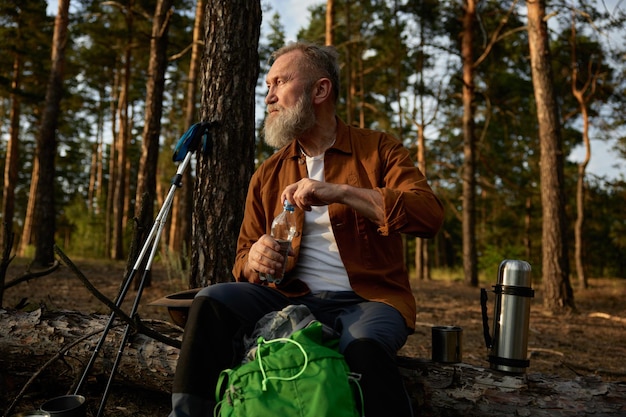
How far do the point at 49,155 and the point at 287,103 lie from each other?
1096 centimetres

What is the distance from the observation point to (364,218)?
2629mm

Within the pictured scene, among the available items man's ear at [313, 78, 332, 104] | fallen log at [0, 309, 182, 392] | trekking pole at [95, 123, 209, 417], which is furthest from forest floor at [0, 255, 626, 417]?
man's ear at [313, 78, 332, 104]

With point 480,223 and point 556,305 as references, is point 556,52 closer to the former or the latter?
point 556,305

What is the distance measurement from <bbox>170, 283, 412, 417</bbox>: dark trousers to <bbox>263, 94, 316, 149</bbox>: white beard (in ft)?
2.89

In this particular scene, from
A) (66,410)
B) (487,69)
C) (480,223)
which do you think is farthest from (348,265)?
(480,223)

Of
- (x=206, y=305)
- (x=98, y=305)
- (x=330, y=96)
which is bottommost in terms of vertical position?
(x=98, y=305)

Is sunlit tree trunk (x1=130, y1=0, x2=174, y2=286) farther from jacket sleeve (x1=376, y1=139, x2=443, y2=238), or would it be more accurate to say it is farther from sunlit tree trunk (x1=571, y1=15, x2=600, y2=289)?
sunlit tree trunk (x1=571, y1=15, x2=600, y2=289)

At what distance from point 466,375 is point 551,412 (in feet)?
1.36

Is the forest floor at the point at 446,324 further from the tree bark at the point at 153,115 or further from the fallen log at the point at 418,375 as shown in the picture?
the tree bark at the point at 153,115

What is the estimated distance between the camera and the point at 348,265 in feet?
8.48

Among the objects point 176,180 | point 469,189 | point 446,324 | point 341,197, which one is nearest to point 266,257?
point 341,197

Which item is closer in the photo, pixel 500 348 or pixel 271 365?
pixel 271 365

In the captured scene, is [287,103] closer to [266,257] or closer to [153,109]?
[266,257]

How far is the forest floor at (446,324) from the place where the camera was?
10.5 feet
